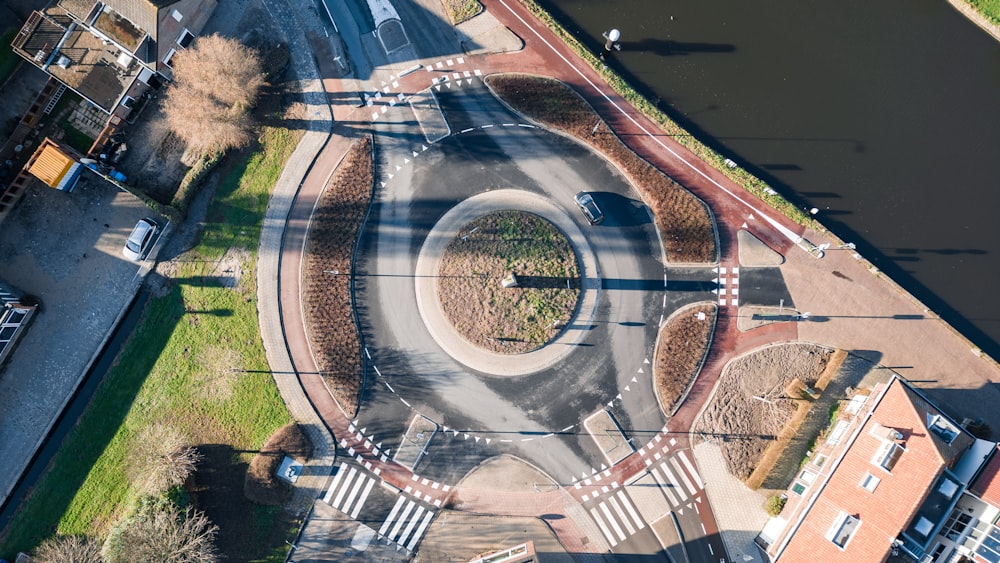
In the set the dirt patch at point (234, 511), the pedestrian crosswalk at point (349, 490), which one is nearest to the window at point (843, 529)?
the pedestrian crosswalk at point (349, 490)

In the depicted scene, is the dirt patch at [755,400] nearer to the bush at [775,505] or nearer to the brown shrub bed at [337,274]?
the bush at [775,505]

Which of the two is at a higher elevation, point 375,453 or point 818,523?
point 818,523

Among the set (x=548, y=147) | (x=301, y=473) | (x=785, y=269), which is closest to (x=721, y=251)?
(x=785, y=269)

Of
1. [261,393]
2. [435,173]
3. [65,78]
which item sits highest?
[435,173]

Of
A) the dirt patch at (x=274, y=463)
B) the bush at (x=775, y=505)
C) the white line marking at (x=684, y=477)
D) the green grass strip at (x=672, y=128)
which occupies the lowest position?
the dirt patch at (x=274, y=463)

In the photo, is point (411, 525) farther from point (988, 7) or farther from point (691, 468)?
point (988, 7)

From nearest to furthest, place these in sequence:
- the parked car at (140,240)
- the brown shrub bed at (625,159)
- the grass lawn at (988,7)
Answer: the parked car at (140,240), the brown shrub bed at (625,159), the grass lawn at (988,7)

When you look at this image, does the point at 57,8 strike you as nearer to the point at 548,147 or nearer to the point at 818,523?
the point at 548,147
